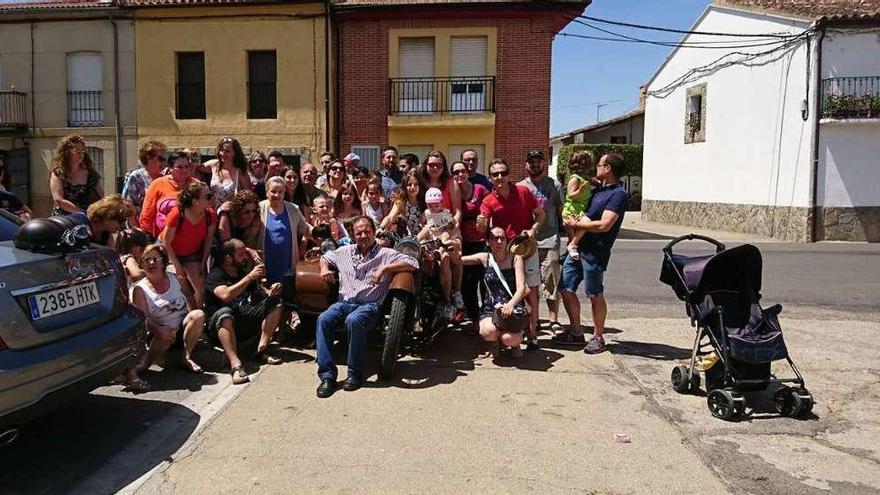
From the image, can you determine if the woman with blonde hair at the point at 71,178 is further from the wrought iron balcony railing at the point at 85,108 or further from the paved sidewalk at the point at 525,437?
the wrought iron balcony railing at the point at 85,108

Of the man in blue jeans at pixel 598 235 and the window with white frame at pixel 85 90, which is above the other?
the window with white frame at pixel 85 90

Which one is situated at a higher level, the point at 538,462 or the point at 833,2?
the point at 833,2

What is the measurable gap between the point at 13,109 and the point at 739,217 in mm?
23164

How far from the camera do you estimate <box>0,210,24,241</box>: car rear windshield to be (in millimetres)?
3768

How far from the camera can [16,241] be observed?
141 inches

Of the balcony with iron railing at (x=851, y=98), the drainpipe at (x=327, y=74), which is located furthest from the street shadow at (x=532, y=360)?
the balcony with iron railing at (x=851, y=98)

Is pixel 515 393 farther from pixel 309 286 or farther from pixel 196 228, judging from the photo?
pixel 196 228

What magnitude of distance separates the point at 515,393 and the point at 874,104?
17.9 m

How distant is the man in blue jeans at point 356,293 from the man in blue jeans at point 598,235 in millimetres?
1707

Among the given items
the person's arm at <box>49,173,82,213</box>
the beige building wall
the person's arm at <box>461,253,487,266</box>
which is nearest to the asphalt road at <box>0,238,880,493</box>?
the person's arm at <box>461,253,487,266</box>

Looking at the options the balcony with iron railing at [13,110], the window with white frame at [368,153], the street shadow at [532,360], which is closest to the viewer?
the street shadow at [532,360]

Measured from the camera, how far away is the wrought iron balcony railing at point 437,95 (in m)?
19.1

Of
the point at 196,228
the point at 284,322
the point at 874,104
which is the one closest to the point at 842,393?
the point at 284,322

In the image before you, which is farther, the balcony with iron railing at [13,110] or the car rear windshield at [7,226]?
the balcony with iron railing at [13,110]
